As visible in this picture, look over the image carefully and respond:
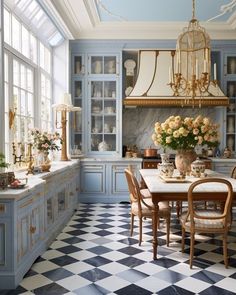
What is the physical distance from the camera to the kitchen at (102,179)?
3.04m

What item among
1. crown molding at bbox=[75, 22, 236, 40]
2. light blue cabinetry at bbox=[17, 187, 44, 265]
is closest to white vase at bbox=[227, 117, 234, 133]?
crown molding at bbox=[75, 22, 236, 40]

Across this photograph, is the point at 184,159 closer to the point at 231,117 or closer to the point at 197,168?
the point at 197,168

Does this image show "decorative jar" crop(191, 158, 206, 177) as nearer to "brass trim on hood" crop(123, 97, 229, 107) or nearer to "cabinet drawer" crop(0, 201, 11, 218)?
"cabinet drawer" crop(0, 201, 11, 218)

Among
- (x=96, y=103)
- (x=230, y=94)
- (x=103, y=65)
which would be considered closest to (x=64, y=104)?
(x=96, y=103)

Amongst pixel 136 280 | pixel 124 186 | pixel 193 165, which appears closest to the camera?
pixel 136 280

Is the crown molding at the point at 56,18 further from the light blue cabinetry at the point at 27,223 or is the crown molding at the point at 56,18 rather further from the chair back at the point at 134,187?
the chair back at the point at 134,187

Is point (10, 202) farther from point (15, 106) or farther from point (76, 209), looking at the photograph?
point (76, 209)

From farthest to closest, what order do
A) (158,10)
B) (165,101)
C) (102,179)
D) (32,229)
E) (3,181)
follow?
(102,179) < (165,101) < (158,10) < (32,229) < (3,181)

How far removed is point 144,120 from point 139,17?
203 centimetres

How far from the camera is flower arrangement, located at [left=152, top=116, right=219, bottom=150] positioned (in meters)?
4.17

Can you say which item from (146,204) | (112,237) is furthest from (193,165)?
(112,237)

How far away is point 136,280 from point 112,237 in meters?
1.31

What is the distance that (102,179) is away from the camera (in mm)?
6656

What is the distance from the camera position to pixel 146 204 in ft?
13.2
